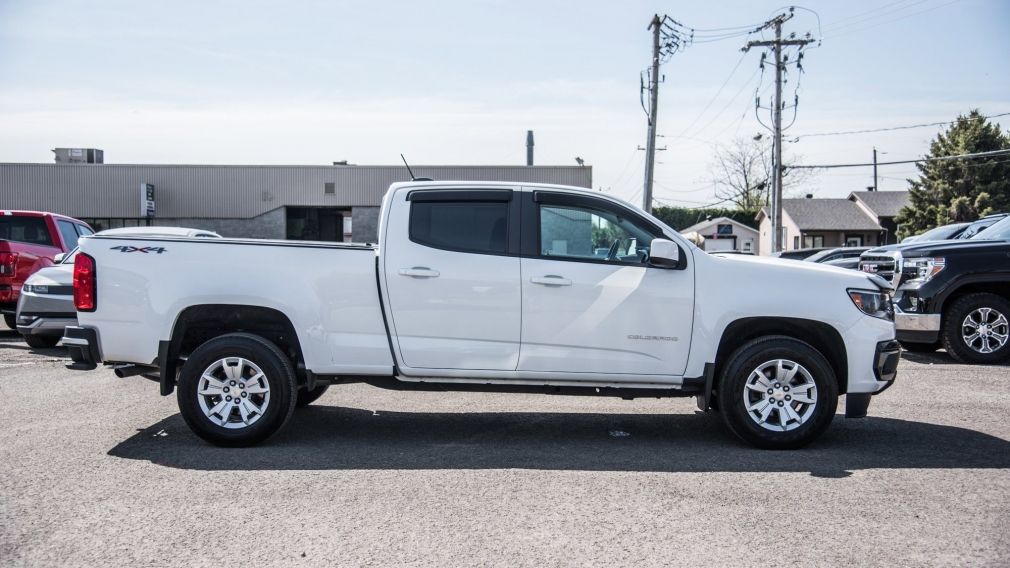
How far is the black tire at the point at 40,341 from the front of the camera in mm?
11055

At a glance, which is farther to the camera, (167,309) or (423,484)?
(167,309)

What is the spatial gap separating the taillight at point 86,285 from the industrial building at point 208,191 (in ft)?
112

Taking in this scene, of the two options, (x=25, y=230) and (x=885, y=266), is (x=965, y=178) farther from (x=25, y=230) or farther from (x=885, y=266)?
(x=25, y=230)

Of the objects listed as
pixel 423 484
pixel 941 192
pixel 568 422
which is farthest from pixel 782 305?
pixel 941 192

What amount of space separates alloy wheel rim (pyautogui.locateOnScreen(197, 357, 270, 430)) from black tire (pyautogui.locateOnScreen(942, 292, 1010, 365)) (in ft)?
28.8

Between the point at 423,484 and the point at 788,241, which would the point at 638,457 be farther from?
the point at 788,241

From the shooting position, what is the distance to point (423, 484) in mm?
5047

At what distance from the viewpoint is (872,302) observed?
608 cm

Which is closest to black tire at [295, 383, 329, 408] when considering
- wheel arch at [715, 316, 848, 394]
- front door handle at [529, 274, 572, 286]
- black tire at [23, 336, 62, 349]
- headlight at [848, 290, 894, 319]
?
front door handle at [529, 274, 572, 286]

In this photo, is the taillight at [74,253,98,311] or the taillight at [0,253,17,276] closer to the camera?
the taillight at [74,253,98,311]

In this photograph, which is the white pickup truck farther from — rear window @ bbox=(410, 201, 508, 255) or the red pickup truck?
the red pickup truck

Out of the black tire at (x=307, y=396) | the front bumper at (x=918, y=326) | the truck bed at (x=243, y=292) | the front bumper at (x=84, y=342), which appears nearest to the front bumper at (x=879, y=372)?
the truck bed at (x=243, y=292)

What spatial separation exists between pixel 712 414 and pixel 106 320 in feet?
16.9

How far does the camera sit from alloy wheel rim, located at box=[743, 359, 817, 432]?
233 inches
